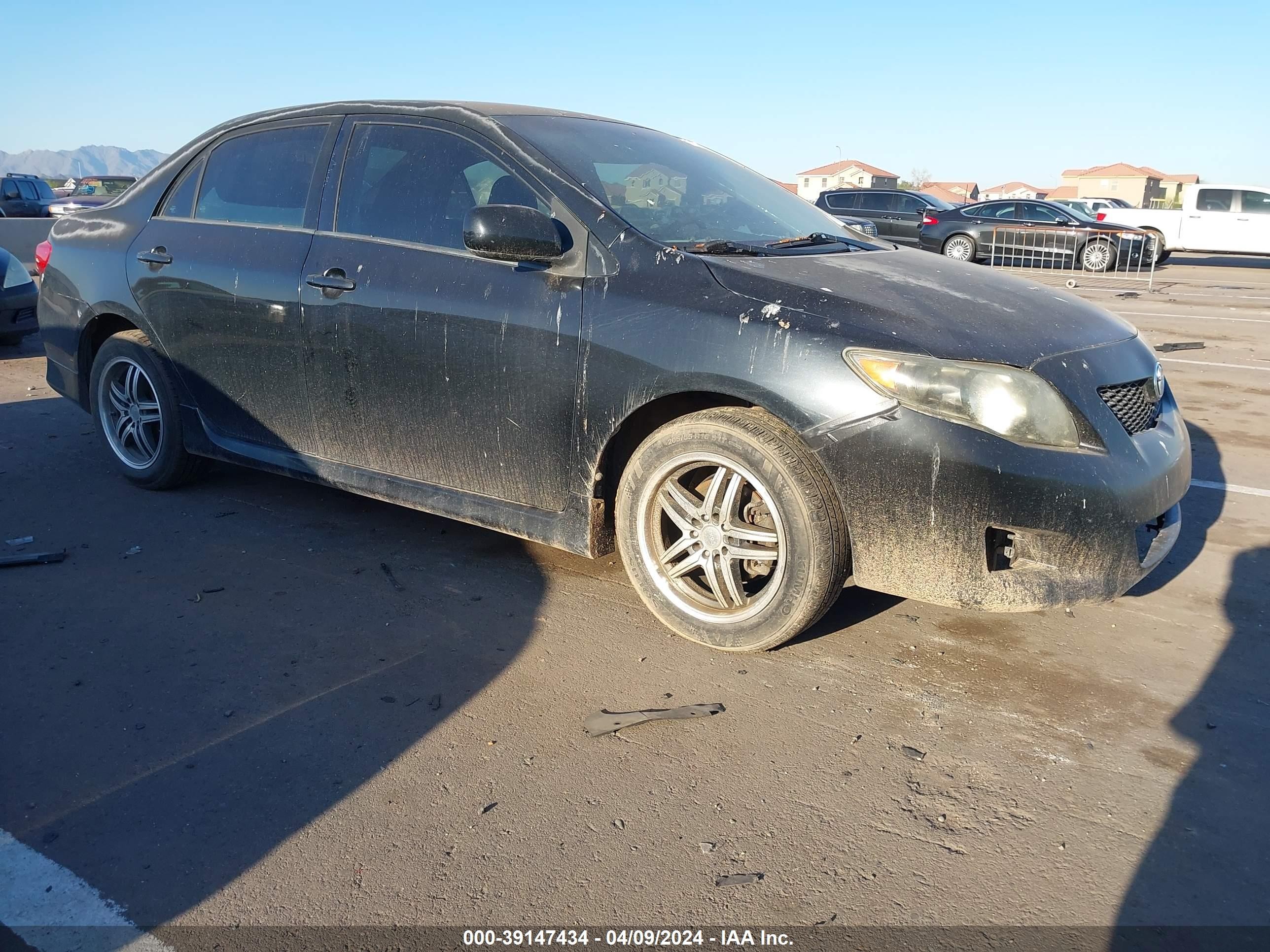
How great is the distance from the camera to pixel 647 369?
11.1ft

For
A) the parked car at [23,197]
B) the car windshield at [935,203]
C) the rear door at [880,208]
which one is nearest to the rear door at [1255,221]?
the car windshield at [935,203]

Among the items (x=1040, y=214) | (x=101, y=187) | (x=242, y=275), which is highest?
(x=1040, y=214)

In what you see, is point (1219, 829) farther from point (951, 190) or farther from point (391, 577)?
point (951, 190)

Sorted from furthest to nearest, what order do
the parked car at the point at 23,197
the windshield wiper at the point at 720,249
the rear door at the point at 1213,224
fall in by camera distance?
the rear door at the point at 1213,224, the parked car at the point at 23,197, the windshield wiper at the point at 720,249

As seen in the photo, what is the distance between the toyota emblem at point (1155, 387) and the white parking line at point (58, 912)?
3335mm

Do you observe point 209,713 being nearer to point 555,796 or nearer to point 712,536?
point 555,796

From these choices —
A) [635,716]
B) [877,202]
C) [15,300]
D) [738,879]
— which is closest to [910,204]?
[877,202]

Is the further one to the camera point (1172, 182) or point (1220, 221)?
point (1172, 182)

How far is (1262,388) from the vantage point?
25.8 feet

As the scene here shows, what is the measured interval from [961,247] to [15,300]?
1770 centimetres

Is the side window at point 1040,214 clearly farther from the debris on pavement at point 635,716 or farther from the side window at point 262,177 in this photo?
the debris on pavement at point 635,716

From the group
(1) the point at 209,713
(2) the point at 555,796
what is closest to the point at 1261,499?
(2) the point at 555,796

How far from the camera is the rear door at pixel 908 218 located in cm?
2339

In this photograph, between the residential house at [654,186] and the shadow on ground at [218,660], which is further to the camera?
the residential house at [654,186]
